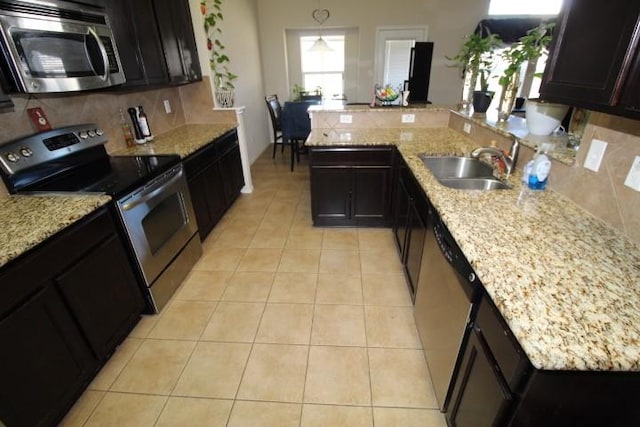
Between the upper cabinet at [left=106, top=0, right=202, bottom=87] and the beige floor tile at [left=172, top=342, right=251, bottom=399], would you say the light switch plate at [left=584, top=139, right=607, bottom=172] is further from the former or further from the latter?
the upper cabinet at [left=106, top=0, right=202, bottom=87]

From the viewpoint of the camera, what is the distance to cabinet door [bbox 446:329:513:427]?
2.68ft

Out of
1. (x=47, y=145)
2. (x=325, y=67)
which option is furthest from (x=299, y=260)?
(x=325, y=67)

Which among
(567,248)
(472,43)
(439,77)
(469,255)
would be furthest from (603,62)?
(439,77)

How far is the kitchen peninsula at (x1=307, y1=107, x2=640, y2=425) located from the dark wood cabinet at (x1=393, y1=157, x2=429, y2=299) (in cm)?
27

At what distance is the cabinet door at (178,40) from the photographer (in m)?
2.44

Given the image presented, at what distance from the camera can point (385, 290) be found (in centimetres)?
212

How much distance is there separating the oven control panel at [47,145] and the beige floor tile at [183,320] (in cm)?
114

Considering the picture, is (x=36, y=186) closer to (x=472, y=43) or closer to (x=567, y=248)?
(x=567, y=248)

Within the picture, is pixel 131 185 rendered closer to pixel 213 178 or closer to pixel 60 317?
pixel 60 317

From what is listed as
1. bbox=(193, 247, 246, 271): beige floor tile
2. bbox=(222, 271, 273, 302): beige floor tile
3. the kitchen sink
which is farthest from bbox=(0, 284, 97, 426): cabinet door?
the kitchen sink

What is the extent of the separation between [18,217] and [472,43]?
121 inches

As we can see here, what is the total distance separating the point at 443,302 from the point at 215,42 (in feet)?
11.4

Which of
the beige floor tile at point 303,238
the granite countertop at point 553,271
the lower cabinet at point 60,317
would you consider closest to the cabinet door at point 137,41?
the lower cabinet at point 60,317

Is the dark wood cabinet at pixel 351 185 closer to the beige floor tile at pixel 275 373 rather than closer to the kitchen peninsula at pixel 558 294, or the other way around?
the kitchen peninsula at pixel 558 294
